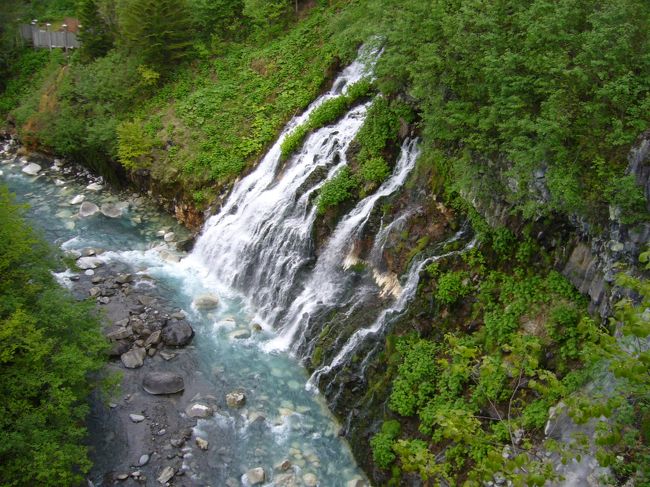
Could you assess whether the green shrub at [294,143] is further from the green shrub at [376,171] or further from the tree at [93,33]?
the tree at [93,33]

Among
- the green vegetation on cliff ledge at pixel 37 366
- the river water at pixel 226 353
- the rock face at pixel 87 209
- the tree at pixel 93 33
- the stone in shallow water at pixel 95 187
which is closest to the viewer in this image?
the green vegetation on cliff ledge at pixel 37 366

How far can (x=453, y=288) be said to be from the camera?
Answer: 12.3 m

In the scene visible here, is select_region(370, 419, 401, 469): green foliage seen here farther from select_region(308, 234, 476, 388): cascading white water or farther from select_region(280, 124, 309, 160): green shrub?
select_region(280, 124, 309, 160): green shrub

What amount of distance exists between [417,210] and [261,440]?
6955mm

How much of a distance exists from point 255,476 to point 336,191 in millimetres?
8055

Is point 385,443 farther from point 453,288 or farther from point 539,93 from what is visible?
point 539,93

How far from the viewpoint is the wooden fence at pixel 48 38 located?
32094mm

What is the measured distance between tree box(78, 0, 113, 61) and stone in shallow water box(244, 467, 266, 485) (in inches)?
972

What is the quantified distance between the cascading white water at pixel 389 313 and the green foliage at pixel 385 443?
7.30ft

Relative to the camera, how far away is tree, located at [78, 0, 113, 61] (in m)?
27.5

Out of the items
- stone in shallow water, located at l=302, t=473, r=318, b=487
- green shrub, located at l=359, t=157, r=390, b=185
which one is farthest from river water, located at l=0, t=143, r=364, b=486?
green shrub, located at l=359, t=157, r=390, b=185

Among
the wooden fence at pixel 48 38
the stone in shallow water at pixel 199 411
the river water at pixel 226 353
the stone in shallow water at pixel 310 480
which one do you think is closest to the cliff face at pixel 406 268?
the river water at pixel 226 353

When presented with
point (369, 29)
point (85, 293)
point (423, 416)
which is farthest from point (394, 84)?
point (85, 293)

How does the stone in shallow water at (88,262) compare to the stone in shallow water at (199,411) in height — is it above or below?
below
